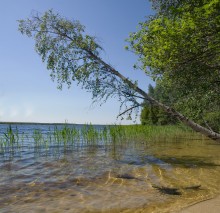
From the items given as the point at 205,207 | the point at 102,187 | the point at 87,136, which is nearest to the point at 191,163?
the point at 102,187

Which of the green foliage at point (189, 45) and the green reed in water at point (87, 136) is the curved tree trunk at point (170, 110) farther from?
the green reed in water at point (87, 136)

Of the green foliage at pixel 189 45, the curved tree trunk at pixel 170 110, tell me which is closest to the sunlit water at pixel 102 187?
the curved tree trunk at pixel 170 110

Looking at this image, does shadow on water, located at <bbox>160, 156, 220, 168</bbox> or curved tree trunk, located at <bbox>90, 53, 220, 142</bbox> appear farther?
shadow on water, located at <bbox>160, 156, 220, 168</bbox>

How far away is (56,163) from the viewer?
12.1 metres

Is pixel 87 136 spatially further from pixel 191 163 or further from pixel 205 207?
pixel 205 207

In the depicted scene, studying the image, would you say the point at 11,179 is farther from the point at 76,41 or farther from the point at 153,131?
the point at 153,131

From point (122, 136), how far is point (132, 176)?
14357mm

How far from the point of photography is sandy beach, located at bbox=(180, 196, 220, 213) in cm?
512

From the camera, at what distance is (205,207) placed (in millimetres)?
5344

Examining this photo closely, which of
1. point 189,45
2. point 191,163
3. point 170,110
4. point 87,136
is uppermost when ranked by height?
point 189,45

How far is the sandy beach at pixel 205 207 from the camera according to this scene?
512 centimetres

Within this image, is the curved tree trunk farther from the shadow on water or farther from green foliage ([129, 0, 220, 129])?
the shadow on water

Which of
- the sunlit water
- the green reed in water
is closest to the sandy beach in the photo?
the sunlit water

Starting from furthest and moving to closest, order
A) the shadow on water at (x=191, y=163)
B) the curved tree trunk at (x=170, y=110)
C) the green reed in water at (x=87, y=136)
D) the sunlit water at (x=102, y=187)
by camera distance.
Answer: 1. the green reed in water at (x=87, y=136)
2. the shadow on water at (x=191, y=163)
3. the curved tree trunk at (x=170, y=110)
4. the sunlit water at (x=102, y=187)
